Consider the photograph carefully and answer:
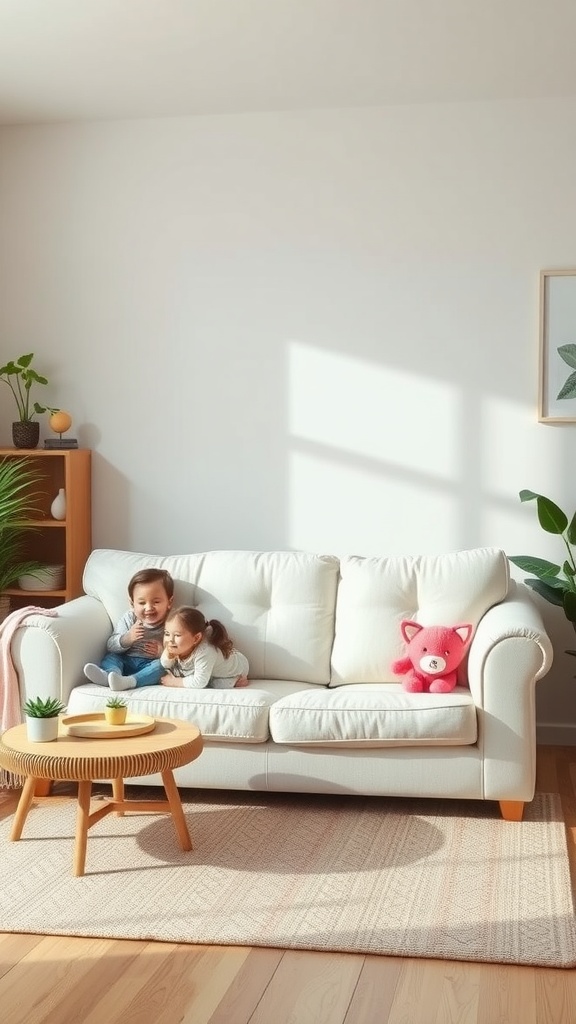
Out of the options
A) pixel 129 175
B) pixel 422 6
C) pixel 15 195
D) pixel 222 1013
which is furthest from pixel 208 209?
pixel 222 1013

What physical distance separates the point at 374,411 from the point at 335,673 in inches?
45.3

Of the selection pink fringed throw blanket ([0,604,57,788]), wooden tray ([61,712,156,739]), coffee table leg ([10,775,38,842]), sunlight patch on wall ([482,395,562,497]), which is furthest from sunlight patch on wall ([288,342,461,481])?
coffee table leg ([10,775,38,842])

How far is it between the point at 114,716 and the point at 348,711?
2.53ft

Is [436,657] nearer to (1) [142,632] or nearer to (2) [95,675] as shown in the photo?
(1) [142,632]

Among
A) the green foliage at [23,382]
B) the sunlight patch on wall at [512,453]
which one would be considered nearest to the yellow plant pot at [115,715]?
the green foliage at [23,382]

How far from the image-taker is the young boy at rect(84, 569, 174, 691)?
156 inches

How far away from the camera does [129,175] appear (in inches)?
185

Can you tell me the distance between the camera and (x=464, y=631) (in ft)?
12.8

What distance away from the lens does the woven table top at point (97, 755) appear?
3.02m

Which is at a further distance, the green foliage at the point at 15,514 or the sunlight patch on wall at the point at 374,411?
the sunlight patch on wall at the point at 374,411

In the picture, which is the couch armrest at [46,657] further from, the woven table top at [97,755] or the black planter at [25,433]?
the black planter at [25,433]

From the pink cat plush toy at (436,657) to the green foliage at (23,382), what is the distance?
193 centimetres

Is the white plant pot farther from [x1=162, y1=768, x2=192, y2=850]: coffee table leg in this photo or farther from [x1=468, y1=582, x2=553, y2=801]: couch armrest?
[x1=468, y1=582, x2=553, y2=801]: couch armrest

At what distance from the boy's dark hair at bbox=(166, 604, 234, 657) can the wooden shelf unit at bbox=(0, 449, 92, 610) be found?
30.5 inches
